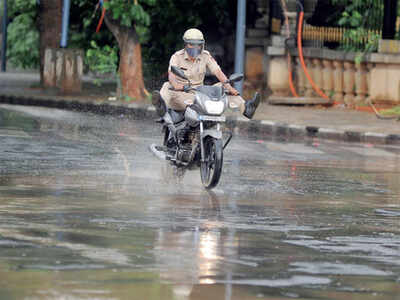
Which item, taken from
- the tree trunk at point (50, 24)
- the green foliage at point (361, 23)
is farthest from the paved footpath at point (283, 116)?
the green foliage at point (361, 23)

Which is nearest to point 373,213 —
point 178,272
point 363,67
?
point 178,272

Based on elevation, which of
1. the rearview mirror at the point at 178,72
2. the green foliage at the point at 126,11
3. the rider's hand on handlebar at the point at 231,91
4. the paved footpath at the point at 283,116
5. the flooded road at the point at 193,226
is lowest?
the paved footpath at the point at 283,116

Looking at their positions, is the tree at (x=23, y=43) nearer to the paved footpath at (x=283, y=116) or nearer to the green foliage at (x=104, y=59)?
the green foliage at (x=104, y=59)

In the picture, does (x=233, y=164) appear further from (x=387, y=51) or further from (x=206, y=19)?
(x=206, y=19)

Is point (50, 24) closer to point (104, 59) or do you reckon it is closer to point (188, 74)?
point (104, 59)

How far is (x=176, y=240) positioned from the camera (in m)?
9.65

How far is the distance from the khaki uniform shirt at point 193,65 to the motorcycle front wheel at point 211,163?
3.25 ft

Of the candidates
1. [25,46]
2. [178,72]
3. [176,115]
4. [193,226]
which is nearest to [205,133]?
[178,72]

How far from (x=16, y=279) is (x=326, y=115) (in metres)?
A: 18.6

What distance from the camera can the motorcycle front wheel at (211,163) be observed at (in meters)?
13.2

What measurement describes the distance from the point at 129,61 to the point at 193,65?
15.5 metres

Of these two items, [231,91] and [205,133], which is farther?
[231,91]

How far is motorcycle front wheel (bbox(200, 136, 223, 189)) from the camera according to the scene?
1322 centimetres

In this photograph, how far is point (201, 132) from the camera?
1371 cm
